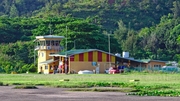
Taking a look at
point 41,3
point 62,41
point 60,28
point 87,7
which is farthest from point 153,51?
point 41,3

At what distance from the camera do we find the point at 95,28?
93.1m

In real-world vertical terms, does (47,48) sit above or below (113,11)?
below

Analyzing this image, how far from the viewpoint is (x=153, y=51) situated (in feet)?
375

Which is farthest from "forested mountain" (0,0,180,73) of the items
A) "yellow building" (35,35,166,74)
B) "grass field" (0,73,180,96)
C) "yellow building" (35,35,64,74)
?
"grass field" (0,73,180,96)

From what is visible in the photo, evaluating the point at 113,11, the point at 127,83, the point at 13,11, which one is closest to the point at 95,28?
the point at 127,83

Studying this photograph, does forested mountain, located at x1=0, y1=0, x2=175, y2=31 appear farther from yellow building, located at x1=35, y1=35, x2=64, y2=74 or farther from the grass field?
the grass field

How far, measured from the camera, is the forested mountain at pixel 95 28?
9219 cm

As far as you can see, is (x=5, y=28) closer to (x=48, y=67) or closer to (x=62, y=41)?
(x=62, y=41)

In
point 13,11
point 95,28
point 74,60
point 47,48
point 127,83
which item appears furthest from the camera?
point 13,11

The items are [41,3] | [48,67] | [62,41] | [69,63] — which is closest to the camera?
[69,63]

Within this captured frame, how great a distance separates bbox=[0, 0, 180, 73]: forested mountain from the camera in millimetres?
92188

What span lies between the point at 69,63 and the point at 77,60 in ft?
3.55

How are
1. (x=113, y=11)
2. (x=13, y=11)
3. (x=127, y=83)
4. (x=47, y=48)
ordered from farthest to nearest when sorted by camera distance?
1. (x=13, y=11)
2. (x=113, y=11)
3. (x=47, y=48)
4. (x=127, y=83)

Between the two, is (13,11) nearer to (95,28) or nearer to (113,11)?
(113,11)
